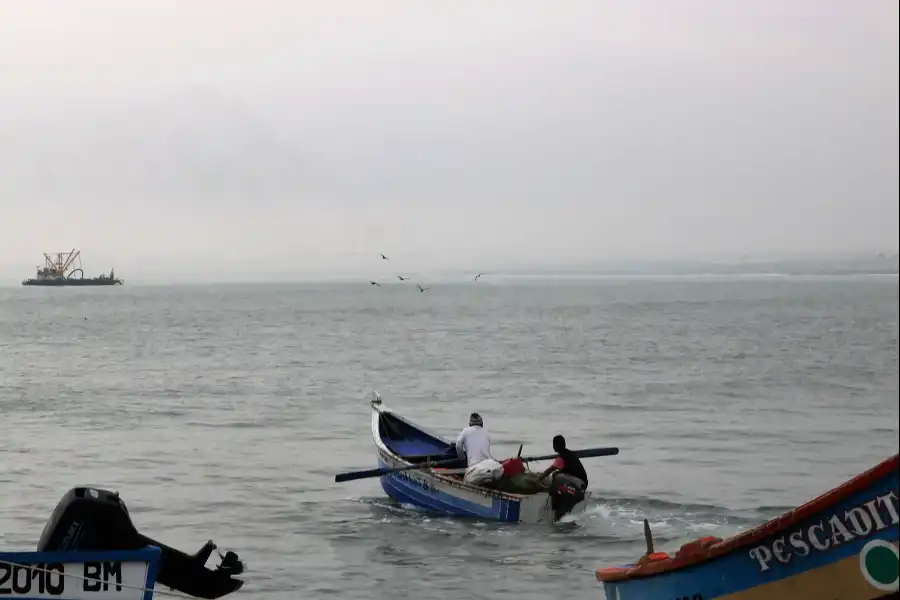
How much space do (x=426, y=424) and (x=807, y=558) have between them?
25.6 metres

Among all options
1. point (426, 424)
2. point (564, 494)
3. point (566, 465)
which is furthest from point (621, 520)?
point (426, 424)

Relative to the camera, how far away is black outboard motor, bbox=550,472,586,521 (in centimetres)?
1870

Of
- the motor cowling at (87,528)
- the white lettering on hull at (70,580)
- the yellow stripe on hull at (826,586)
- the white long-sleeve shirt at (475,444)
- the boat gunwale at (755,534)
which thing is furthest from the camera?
the white long-sleeve shirt at (475,444)

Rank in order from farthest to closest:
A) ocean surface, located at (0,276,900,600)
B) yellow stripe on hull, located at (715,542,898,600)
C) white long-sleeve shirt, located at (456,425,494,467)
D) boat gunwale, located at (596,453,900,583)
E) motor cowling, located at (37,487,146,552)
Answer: white long-sleeve shirt, located at (456,425,494,467), ocean surface, located at (0,276,900,600), motor cowling, located at (37,487,146,552), yellow stripe on hull, located at (715,542,898,600), boat gunwale, located at (596,453,900,583)

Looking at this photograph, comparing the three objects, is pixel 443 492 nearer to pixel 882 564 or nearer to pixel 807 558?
pixel 807 558

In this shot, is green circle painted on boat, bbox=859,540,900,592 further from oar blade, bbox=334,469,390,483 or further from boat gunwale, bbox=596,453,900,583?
oar blade, bbox=334,469,390,483

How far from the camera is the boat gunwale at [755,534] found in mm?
9549

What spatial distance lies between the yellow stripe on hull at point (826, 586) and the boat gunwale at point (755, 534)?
0.46 meters

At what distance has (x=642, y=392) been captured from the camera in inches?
1713

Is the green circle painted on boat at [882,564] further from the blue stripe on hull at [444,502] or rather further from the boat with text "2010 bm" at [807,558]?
the blue stripe on hull at [444,502]

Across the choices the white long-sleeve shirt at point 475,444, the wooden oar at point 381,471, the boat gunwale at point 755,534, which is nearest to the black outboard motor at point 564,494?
the white long-sleeve shirt at point 475,444

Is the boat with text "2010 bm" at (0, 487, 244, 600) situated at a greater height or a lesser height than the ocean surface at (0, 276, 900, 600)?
greater

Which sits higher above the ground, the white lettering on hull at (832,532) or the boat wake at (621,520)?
the white lettering on hull at (832,532)

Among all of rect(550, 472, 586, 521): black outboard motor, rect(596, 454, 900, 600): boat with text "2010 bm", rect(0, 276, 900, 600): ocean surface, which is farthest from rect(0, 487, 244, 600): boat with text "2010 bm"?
rect(550, 472, 586, 521): black outboard motor
